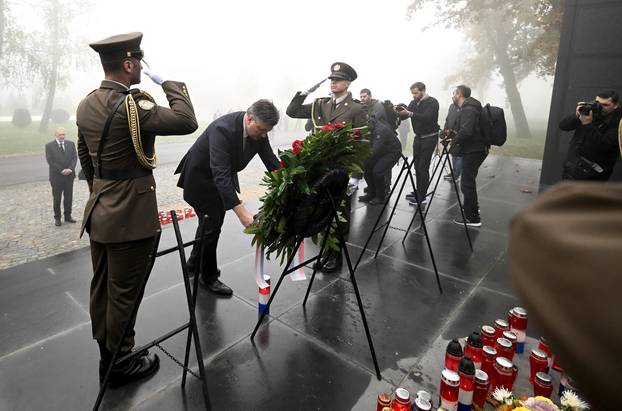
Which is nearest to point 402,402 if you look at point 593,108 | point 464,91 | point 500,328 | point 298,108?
point 500,328

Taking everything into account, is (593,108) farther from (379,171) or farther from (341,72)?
(341,72)

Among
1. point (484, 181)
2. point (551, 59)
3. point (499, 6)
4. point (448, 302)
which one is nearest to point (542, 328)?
point (448, 302)

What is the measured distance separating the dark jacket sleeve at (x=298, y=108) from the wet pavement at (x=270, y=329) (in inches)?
71.4

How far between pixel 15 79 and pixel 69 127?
13.3 feet

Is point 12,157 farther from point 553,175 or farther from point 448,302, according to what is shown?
point 553,175

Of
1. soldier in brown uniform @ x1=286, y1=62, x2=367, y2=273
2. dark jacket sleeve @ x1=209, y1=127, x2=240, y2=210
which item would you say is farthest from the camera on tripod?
dark jacket sleeve @ x1=209, y1=127, x2=240, y2=210

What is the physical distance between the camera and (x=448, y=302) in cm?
376

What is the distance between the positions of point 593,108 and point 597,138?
41 centimetres

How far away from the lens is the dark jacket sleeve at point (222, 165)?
10.4 ft

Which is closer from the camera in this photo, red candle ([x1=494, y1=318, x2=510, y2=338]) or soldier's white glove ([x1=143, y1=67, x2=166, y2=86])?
soldier's white glove ([x1=143, y1=67, x2=166, y2=86])

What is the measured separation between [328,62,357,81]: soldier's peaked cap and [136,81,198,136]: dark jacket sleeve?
2469 millimetres

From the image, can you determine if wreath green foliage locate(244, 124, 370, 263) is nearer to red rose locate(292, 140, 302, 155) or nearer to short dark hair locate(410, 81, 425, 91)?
red rose locate(292, 140, 302, 155)

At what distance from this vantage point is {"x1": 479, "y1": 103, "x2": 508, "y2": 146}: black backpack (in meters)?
5.87

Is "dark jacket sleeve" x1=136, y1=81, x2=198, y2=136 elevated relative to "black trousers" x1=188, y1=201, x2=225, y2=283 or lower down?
elevated
